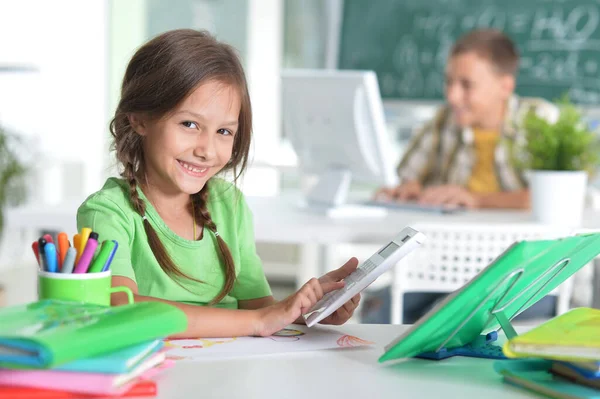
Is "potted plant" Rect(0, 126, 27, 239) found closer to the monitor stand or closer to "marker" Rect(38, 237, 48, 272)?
the monitor stand

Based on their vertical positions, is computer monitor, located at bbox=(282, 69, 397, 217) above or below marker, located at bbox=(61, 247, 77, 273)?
above

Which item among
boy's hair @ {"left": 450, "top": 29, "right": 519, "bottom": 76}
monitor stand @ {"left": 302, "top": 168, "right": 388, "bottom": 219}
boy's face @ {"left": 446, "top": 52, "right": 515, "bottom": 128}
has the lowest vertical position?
monitor stand @ {"left": 302, "top": 168, "right": 388, "bottom": 219}

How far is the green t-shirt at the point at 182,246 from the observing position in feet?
4.28

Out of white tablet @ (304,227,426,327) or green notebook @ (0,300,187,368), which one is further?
white tablet @ (304,227,426,327)

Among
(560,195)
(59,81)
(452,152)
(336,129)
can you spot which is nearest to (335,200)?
(336,129)

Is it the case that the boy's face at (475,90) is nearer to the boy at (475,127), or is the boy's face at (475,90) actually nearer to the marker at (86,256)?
the boy at (475,127)

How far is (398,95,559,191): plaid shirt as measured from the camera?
3.22m

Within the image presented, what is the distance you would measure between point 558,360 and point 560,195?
160 centimetres

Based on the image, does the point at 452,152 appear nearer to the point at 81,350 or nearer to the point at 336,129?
the point at 336,129

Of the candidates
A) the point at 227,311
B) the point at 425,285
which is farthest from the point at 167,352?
the point at 425,285

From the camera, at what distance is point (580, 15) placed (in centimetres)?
411

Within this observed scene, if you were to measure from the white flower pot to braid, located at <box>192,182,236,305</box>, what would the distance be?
4.38 feet

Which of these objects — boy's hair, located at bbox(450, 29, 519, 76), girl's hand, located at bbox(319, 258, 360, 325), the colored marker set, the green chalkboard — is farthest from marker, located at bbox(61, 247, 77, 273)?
the green chalkboard

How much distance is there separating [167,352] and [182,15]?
4.13 meters
